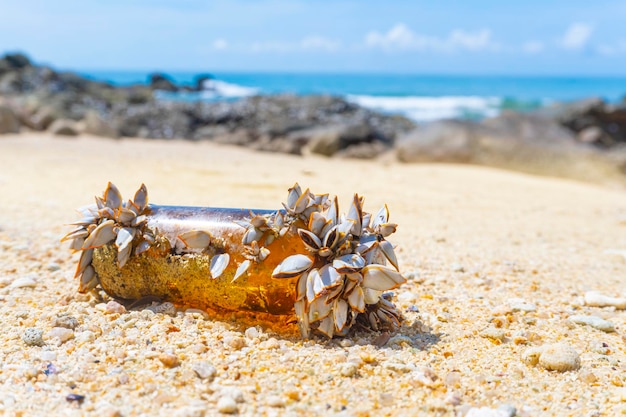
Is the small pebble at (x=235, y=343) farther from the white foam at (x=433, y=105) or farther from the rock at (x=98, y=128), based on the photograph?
the white foam at (x=433, y=105)

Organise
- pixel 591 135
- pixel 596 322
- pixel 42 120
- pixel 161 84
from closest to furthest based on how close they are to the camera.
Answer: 1. pixel 596 322
2. pixel 42 120
3. pixel 591 135
4. pixel 161 84

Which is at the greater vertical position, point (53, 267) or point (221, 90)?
point (221, 90)

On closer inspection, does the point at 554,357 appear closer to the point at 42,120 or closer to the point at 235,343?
the point at 235,343

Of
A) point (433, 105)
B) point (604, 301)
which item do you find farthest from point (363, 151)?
point (433, 105)

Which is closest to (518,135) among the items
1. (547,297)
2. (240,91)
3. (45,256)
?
Result: (547,297)

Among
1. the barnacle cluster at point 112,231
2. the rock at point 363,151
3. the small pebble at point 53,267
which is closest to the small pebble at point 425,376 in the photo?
the barnacle cluster at point 112,231
